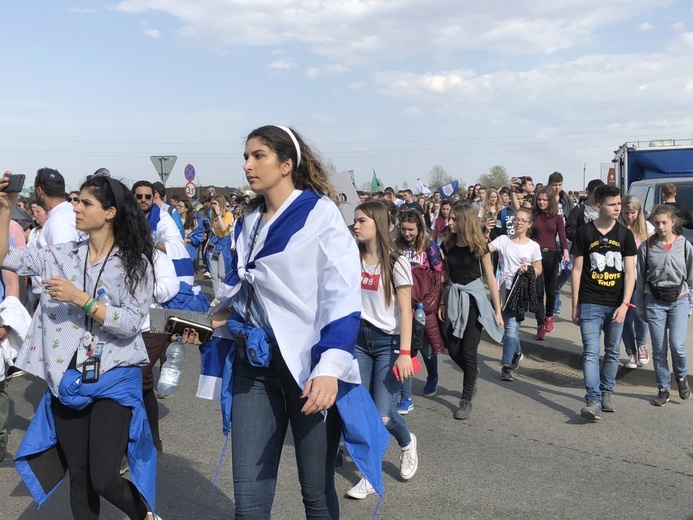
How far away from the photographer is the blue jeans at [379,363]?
4.73m

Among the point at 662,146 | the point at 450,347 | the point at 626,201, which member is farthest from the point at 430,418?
the point at 662,146

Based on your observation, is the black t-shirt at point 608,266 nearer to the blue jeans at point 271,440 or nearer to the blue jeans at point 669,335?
the blue jeans at point 669,335

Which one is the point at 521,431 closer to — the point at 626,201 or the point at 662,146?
the point at 626,201

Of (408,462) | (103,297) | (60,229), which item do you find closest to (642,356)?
(408,462)

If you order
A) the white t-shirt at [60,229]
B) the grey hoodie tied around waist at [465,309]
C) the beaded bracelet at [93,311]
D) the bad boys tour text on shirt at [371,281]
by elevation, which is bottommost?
the grey hoodie tied around waist at [465,309]

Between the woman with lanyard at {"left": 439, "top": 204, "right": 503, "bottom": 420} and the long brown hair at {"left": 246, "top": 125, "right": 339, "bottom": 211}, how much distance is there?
10.9 feet

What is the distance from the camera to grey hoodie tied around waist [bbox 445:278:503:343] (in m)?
6.30

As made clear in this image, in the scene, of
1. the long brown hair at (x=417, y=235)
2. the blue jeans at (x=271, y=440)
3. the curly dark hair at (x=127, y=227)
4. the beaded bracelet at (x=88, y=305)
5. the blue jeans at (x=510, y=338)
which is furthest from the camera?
the blue jeans at (x=510, y=338)

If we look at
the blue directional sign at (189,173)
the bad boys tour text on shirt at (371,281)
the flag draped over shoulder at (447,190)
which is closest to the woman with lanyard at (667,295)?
the bad boys tour text on shirt at (371,281)

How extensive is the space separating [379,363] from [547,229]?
5701 millimetres

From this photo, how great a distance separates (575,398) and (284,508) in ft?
11.6

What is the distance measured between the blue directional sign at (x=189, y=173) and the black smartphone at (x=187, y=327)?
79.9 ft

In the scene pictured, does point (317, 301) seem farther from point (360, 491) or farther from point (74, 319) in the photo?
point (360, 491)

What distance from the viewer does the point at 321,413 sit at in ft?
9.48
